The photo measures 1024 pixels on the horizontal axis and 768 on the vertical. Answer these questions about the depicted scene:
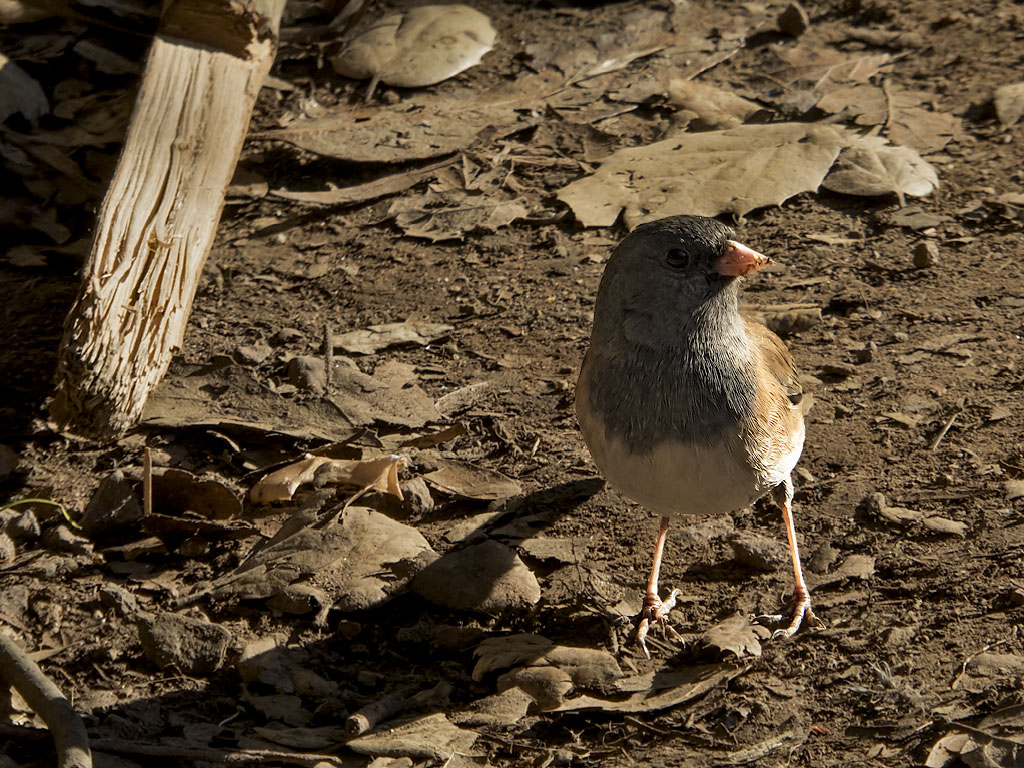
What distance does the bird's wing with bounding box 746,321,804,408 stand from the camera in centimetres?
341

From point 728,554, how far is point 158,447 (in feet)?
6.75

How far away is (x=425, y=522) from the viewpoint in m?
3.70

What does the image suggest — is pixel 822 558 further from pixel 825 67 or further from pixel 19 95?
pixel 19 95

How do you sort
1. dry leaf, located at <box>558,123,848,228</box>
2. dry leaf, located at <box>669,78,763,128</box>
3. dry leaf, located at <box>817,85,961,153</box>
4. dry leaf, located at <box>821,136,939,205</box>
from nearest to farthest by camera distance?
1. dry leaf, located at <box>558,123,848,228</box>
2. dry leaf, located at <box>821,136,939,205</box>
3. dry leaf, located at <box>817,85,961,153</box>
4. dry leaf, located at <box>669,78,763,128</box>

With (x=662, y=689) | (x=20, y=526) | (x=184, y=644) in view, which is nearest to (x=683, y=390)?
(x=662, y=689)

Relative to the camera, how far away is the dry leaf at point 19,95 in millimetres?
5336

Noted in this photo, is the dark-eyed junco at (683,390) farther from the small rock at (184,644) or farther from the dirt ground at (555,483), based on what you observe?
the small rock at (184,644)

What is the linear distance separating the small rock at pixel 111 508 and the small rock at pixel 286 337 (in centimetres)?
101

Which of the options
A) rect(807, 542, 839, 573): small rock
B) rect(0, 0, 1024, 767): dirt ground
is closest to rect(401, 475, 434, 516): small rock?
rect(0, 0, 1024, 767): dirt ground

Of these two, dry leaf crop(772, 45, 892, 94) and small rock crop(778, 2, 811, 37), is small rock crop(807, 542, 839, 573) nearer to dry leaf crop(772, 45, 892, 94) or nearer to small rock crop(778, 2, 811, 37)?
dry leaf crop(772, 45, 892, 94)

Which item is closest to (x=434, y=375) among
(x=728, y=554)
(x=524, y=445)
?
(x=524, y=445)

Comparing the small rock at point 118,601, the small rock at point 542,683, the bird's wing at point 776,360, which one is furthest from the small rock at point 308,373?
the bird's wing at point 776,360

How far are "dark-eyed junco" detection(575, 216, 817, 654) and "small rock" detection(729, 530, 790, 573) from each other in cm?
17

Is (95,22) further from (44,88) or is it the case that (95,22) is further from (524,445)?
(524,445)
